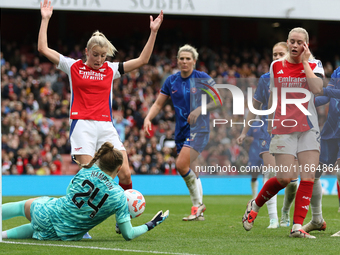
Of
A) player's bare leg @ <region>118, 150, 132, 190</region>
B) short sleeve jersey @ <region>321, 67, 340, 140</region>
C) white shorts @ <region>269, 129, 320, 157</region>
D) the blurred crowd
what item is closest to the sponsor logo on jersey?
player's bare leg @ <region>118, 150, 132, 190</region>

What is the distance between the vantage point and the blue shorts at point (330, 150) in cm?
625

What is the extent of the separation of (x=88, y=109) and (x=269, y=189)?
208 centimetres

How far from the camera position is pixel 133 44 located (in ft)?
78.9

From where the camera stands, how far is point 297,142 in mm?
5582

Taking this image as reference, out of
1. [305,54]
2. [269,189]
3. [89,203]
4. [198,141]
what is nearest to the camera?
[89,203]

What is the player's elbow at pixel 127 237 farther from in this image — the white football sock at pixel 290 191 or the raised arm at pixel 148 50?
the white football sock at pixel 290 191

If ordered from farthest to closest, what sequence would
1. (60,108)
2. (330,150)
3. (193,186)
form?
(60,108)
(193,186)
(330,150)

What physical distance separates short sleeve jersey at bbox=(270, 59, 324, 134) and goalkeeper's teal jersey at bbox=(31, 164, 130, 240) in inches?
69.8

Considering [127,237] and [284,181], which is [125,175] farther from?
[284,181]

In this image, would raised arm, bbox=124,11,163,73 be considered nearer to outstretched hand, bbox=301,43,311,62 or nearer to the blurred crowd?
outstretched hand, bbox=301,43,311,62

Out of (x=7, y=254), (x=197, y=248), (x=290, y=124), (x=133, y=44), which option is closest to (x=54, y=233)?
(x=7, y=254)

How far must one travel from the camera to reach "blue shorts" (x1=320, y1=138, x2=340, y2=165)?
6.25 metres

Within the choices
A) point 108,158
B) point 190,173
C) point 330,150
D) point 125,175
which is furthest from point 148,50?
point 190,173

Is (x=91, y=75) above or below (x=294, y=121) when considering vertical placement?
above
